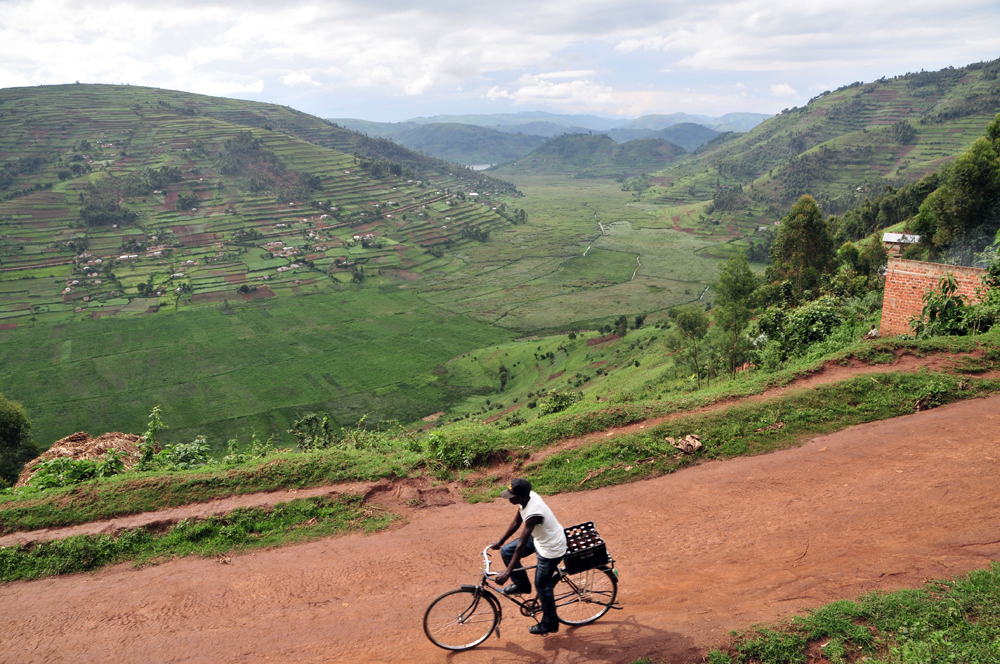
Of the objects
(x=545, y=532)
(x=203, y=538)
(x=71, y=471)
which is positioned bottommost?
(x=203, y=538)

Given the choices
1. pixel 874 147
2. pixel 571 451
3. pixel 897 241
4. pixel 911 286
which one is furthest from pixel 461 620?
pixel 874 147

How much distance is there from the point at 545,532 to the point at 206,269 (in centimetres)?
11022

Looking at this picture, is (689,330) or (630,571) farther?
(689,330)

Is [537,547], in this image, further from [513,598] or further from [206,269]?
[206,269]

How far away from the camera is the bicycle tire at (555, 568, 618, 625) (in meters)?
6.62

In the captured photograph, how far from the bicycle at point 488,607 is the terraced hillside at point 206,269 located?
55.1m

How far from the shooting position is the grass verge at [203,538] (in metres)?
8.73

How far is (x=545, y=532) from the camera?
623 cm

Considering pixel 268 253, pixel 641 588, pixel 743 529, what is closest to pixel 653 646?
pixel 641 588

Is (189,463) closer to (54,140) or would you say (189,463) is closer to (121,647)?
(121,647)

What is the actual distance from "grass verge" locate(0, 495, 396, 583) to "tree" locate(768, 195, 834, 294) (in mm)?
35416

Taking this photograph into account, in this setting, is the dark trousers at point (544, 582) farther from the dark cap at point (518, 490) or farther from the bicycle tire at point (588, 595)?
the dark cap at point (518, 490)

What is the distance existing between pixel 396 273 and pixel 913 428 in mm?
102881

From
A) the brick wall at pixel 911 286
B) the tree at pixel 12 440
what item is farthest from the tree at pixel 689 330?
the tree at pixel 12 440
